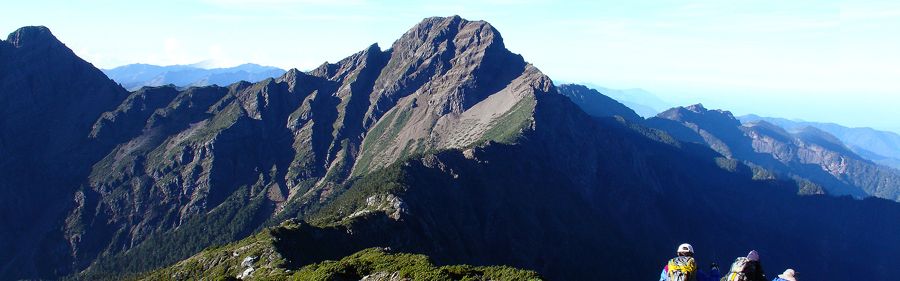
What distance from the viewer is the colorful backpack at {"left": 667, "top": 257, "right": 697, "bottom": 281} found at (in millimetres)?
26016

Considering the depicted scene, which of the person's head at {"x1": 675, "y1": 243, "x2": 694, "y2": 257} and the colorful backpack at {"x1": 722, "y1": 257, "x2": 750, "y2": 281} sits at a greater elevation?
the person's head at {"x1": 675, "y1": 243, "x2": 694, "y2": 257}

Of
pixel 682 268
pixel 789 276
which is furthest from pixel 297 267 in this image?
pixel 789 276

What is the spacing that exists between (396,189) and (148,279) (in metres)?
71.8

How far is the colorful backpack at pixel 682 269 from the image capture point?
26016 mm

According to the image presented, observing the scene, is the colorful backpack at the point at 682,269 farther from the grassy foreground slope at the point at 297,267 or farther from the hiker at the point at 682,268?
the grassy foreground slope at the point at 297,267

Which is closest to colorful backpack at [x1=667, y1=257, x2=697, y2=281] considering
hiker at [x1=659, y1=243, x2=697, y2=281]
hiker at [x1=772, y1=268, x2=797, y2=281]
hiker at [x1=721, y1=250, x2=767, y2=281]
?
hiker at [x1=659, y1=243, x2=697, y2=281]

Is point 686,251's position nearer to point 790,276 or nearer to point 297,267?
point 790,276

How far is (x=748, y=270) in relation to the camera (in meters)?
25.1

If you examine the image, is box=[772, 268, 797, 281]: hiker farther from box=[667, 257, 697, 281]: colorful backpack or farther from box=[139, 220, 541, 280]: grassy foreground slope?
box=[139, 220, 541, 280]: grassy foreground slope

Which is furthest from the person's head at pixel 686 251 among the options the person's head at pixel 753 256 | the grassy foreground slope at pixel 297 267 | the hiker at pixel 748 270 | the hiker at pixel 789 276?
the grassy foreground slope at pixel 297 267

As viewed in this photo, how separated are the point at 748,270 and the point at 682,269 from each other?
8.46 ft

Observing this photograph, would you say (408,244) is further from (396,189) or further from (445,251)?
(396,189)

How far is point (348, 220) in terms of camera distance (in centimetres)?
14612

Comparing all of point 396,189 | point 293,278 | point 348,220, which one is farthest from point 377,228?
point 293,278
